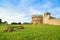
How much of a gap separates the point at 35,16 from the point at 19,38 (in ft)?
184

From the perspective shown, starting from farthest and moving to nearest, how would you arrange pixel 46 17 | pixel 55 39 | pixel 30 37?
pixel 46 17
pixel 30 37
pixel 55 39

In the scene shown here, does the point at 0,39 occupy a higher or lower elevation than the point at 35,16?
lower

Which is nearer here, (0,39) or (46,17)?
(0,39)

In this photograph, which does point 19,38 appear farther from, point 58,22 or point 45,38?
point 58,22

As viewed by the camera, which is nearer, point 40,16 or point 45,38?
point 45,38

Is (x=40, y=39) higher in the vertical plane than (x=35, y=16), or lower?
lower

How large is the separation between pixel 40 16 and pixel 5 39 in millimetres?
55506

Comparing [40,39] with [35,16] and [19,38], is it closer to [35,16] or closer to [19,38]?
[19,38]

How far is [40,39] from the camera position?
1298 cm

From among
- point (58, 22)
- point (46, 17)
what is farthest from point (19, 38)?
point (46, 17)

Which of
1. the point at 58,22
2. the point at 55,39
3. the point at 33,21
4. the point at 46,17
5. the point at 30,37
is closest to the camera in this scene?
the point at 55,39

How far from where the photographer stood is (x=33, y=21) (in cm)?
6956

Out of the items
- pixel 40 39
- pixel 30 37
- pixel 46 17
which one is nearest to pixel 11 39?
pixel 30 37

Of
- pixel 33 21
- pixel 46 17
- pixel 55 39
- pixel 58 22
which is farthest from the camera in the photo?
pixel 33 21
